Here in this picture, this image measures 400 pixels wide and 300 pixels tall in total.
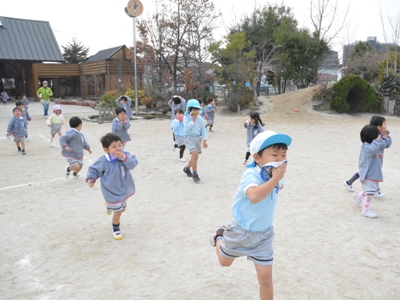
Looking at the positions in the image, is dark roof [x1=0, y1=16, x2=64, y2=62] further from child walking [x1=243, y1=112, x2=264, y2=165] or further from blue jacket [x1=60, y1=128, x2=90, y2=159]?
child walking [x1=243, y1=112, x2=264, y2=165]

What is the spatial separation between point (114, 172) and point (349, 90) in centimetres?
1657

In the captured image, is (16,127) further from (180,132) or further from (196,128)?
(196,128)

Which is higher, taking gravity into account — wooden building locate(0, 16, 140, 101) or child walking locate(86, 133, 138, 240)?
wooden building locate(0, 16, 140, 101)

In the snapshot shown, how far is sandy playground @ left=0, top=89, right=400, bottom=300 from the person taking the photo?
3.27 m

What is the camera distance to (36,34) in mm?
25719

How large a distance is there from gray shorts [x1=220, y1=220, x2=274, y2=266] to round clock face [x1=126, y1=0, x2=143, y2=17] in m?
16.5

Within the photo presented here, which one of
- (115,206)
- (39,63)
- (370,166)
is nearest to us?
(115,206)

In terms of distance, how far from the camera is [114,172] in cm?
422

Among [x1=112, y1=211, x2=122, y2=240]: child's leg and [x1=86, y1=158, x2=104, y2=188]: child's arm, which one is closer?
[x1=86, y1=158, x2=104, y2=188]: child's arm

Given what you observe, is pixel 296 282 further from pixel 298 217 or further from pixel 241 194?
pixel 298 217

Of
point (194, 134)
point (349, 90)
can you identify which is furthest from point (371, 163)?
point (349, 90)

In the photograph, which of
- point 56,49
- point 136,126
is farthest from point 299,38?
point 56,49

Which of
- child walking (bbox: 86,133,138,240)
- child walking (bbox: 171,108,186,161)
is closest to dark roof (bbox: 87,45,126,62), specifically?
child walking (bbox: 171,108,186,161)

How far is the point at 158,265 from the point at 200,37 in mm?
19767
